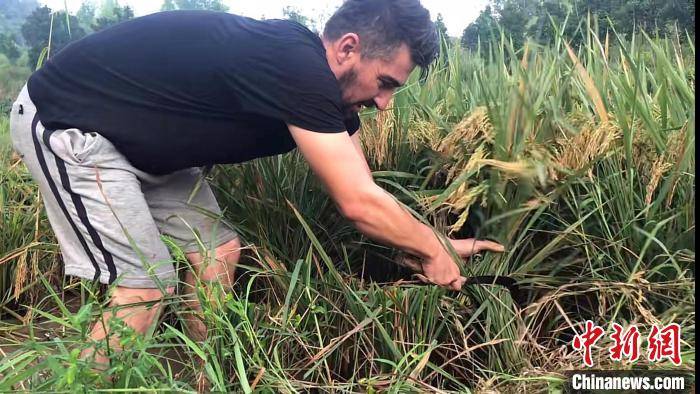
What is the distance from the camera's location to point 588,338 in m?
1.36

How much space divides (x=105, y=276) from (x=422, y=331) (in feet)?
2.97

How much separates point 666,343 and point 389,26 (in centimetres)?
101

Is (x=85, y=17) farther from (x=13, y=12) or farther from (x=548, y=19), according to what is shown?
(x=548, y=19)

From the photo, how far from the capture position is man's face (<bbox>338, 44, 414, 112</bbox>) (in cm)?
158

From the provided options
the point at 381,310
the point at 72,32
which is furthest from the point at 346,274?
the point at 72,32

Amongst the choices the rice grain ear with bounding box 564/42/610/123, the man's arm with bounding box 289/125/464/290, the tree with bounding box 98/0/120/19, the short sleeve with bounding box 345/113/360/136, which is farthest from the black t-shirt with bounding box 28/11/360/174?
the tree with bounding box 98/0/120/19

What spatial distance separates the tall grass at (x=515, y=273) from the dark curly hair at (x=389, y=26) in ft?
0.82

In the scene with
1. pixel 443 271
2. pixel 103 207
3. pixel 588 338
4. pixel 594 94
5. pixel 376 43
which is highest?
pixel 376 43

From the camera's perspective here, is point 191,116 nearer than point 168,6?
Yes

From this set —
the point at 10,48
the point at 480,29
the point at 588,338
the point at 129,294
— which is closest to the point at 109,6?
the point at 480,29

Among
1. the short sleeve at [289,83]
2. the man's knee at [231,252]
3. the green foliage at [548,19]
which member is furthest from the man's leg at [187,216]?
the green foliage at [548,19]

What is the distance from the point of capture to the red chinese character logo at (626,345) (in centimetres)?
126

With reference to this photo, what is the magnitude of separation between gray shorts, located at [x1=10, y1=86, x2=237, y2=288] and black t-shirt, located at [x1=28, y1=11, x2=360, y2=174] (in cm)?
5

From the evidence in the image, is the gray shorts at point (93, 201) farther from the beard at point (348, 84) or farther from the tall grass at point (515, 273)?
the beard at point (348, 84)
